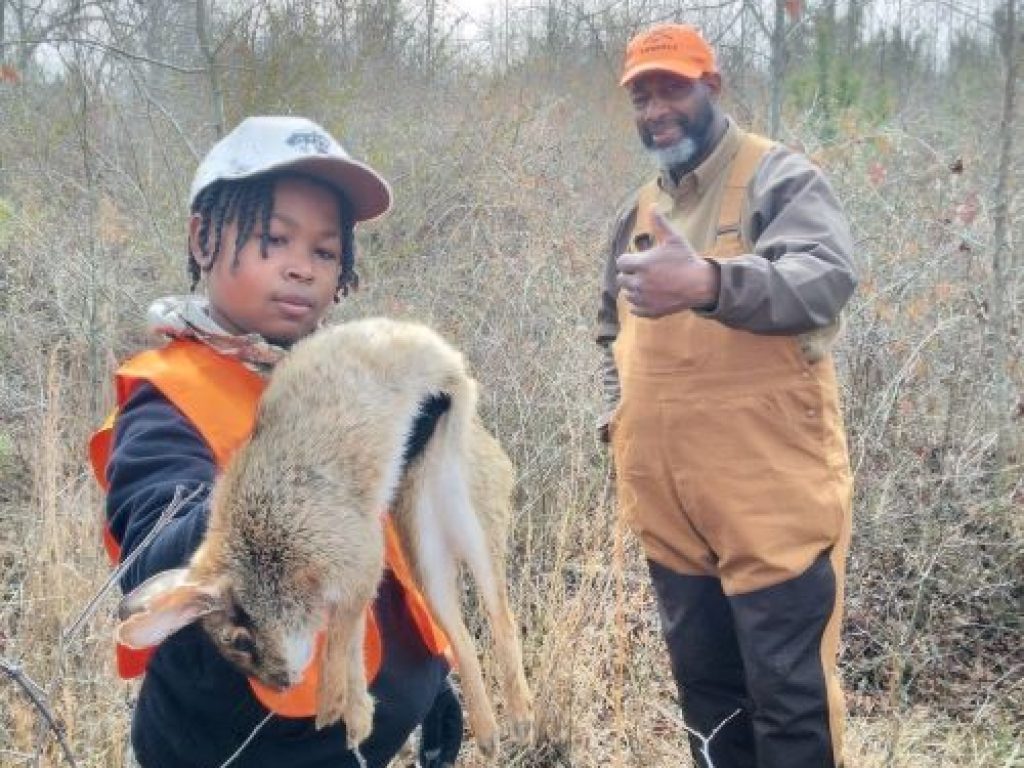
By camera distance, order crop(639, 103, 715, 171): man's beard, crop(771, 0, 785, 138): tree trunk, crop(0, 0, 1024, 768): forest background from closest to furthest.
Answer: crop(639, 103, 715, 171): man's beard → crop(0, 0, 1024, 768): forest background → crop(771, 0, 785, 138): tree trunk

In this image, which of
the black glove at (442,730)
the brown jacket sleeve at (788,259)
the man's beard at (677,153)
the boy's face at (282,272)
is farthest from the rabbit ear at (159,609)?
the man's beard at (677,153)

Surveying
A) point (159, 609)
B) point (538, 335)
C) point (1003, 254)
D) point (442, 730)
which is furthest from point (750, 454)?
point (538, 335)

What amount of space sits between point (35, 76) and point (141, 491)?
10.4 metres

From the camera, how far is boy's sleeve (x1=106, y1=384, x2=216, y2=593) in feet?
4.00

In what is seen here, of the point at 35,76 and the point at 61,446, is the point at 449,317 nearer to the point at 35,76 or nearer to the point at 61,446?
the point at 61,446

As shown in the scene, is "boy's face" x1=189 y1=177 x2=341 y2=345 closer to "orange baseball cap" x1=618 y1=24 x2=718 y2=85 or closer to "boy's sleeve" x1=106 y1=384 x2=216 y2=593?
"boy's sleeve" x1=106 y1=384 x2=216 y2=593

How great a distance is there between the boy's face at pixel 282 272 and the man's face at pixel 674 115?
69.3 inches

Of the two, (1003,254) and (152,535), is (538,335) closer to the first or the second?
(1003,254)

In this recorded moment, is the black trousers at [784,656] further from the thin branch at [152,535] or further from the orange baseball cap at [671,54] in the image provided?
the thin branch at [152,535]

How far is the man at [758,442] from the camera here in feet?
9.12

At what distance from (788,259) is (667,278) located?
410 mm

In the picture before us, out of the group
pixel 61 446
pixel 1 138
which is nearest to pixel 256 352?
pixel 61 446

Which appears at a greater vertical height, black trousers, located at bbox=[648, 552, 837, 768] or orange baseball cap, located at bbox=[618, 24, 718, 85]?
orange baseball cap, located at bbox=[618, 24, 718, 85]

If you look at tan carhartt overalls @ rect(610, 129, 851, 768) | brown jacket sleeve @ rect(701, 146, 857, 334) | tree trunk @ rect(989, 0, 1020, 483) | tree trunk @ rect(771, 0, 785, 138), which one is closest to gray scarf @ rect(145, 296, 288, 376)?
brown jacket sleeve @ rect(701, 146, 857, 334)
